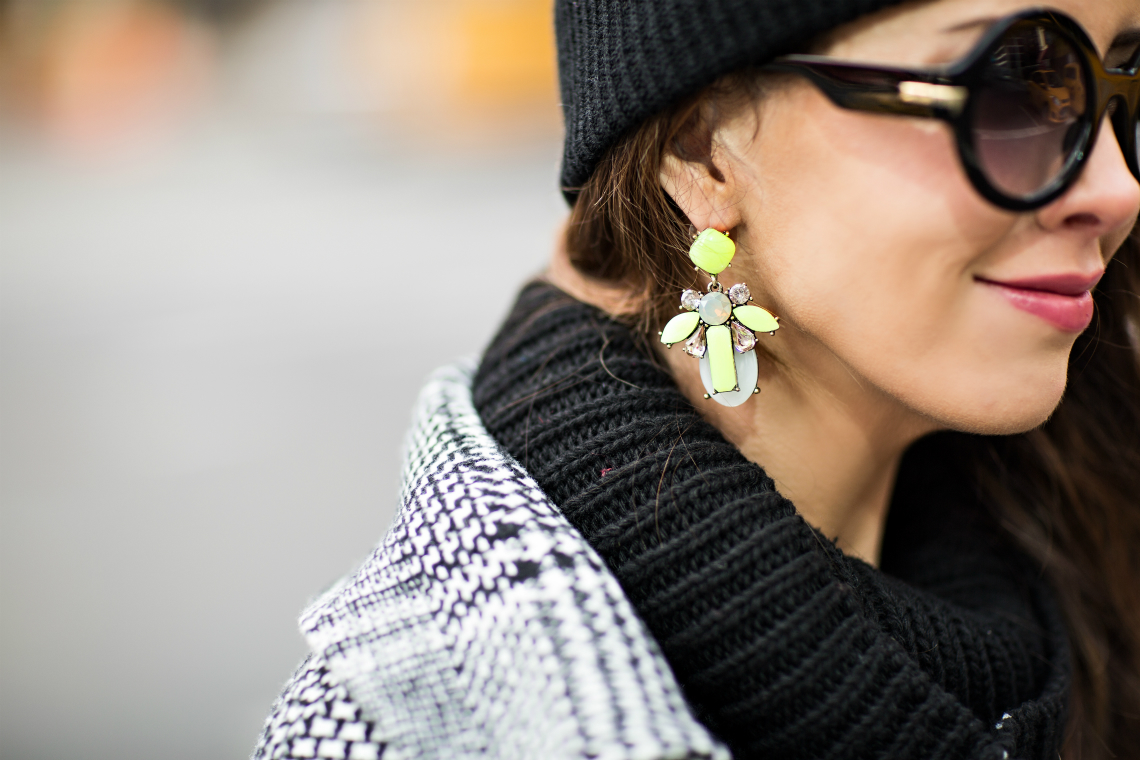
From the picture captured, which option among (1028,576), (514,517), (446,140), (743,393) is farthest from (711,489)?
(446,140)

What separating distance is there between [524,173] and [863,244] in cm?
1162

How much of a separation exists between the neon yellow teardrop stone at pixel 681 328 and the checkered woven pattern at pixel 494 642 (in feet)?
1.03

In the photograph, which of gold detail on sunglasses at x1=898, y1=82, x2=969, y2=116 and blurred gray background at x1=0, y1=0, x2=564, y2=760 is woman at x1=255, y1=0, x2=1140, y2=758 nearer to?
gold detail on sunglasses at x1=898, y1=82, x2=969, y2=116

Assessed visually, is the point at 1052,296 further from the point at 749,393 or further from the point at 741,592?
the point at 741,592

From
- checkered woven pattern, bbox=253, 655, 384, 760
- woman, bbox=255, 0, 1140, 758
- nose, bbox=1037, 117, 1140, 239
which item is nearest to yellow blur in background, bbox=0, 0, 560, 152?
woman, bbox=255, 0, 1140, 758

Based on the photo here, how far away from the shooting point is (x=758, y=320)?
135 centimetres

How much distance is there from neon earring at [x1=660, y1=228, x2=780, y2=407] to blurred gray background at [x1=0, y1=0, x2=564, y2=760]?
65cm

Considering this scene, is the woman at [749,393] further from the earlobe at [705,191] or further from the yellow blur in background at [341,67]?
the yellow blur in background at [341,67]

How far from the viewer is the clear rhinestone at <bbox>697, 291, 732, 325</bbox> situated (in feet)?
4.47

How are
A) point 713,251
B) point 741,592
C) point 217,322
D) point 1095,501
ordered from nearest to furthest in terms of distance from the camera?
point 741,592, point 713,251, point 1095,501, point 217,322

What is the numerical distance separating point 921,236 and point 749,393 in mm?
354

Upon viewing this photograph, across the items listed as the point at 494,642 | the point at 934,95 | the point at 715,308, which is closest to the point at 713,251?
the point at 715,308

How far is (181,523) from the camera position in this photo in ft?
15.1

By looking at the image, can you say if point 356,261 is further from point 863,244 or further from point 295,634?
point 863,244
